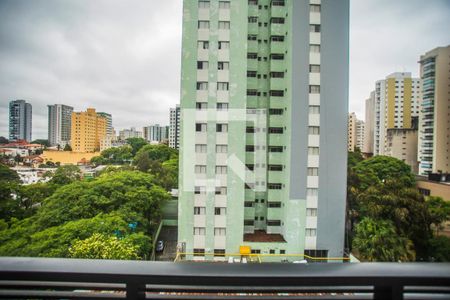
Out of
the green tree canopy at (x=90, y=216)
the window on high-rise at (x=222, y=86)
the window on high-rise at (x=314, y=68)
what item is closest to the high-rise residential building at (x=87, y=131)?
Result: the green tree canopy at (x=90, y=216)

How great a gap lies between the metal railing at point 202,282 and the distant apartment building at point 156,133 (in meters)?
1.41

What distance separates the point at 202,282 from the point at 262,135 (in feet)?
7.77

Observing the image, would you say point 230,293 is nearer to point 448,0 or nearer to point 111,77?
point 111,77

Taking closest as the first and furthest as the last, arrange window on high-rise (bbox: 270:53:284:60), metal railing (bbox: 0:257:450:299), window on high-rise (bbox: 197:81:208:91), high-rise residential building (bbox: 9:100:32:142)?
metal railing (bbox: 0:257:450:299) → high-rise residential building (bbox: 9:100:32:142) → window on high-rise (bbox: 197:81:208:91) → window on high-rise (bbox: 270:53:284:60)

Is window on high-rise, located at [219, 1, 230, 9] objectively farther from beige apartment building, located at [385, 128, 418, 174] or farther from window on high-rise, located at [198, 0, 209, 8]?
beige apartment building, located at [385, 128, 418, 174]

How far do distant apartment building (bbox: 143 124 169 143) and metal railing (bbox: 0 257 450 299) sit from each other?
1.41m

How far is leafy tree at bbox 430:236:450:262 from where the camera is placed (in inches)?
50.9

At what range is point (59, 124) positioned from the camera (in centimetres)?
172

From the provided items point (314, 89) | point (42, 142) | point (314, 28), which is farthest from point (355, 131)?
point (42, 142)

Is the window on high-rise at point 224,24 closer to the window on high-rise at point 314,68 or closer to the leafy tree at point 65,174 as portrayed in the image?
the window on high-rise at point 314,68

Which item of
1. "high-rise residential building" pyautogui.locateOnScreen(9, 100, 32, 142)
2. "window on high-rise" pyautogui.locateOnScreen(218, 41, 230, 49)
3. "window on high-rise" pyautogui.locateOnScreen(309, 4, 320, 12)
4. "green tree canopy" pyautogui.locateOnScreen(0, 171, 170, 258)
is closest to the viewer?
"high-rise residential building" pyautogui.locateOnScreen(9, 100, 32, 142)

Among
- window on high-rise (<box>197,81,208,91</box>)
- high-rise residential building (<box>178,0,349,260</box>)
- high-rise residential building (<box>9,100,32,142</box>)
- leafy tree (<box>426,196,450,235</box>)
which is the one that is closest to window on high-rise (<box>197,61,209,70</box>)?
high-rise residential building (<box>178,0,349,260</box>)

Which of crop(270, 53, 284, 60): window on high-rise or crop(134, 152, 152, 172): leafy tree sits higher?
crop(270, 53, 284, 60): window on high-rise

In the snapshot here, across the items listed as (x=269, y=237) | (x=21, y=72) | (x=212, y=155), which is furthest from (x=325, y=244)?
(x=21, y=72)
